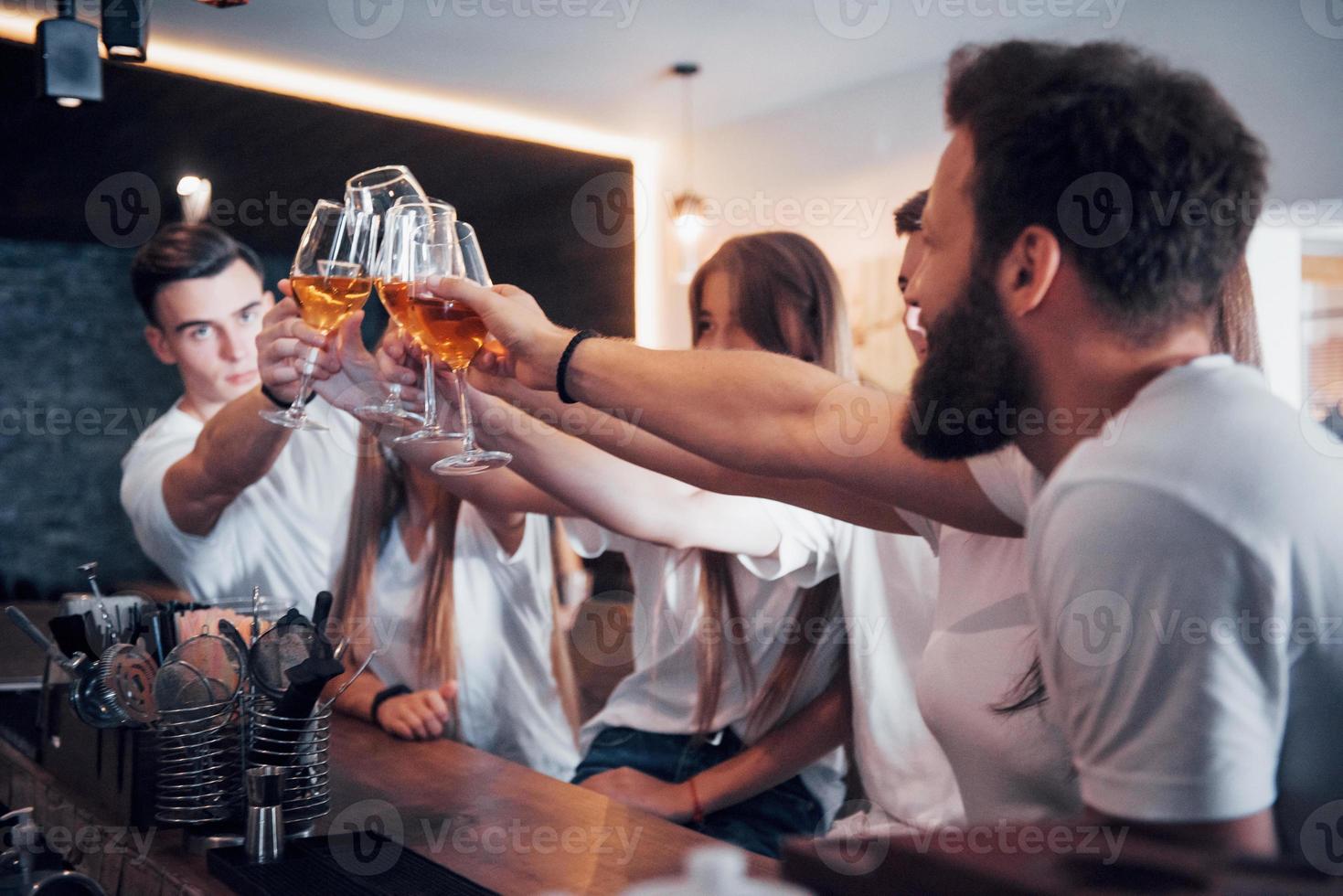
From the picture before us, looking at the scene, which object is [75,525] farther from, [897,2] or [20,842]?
[897,2]

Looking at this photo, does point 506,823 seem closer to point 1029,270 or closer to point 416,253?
point 416,253

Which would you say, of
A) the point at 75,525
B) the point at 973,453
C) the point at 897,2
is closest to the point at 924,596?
the point at 973,453

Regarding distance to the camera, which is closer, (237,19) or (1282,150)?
(1282,150)

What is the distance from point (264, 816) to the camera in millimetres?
1228

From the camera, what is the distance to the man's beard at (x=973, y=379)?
1046 millimetres

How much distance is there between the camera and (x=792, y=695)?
203 centimetres

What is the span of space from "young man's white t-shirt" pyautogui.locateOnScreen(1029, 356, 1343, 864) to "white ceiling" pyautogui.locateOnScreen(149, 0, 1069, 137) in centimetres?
334

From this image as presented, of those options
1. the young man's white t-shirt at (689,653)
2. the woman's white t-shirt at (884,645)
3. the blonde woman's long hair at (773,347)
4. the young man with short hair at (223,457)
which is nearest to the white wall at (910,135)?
the blonde woman's long hair at (773,347)

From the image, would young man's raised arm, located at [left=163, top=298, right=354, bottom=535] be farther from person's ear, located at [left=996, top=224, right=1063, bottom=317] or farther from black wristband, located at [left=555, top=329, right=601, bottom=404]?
person's ear, located at [left=996, top=224, right=1063, bottom=317]

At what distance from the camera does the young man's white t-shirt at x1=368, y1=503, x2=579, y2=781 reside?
7.87 feet

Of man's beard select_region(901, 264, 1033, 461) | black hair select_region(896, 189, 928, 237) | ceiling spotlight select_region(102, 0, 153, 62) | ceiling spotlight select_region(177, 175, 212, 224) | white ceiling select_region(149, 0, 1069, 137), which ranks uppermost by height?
white ceiling select_region(149, 0, 1069, 137)

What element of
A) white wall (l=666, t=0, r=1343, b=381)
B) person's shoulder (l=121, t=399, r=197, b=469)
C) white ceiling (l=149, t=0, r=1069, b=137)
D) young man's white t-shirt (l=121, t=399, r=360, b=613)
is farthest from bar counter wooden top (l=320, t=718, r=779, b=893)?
white ceiling (l=149, t=0, r=1069, b=137)

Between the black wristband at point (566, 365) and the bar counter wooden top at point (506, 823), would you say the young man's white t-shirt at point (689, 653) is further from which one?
the black wristband at point (566, 365)

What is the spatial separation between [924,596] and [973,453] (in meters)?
0.90
